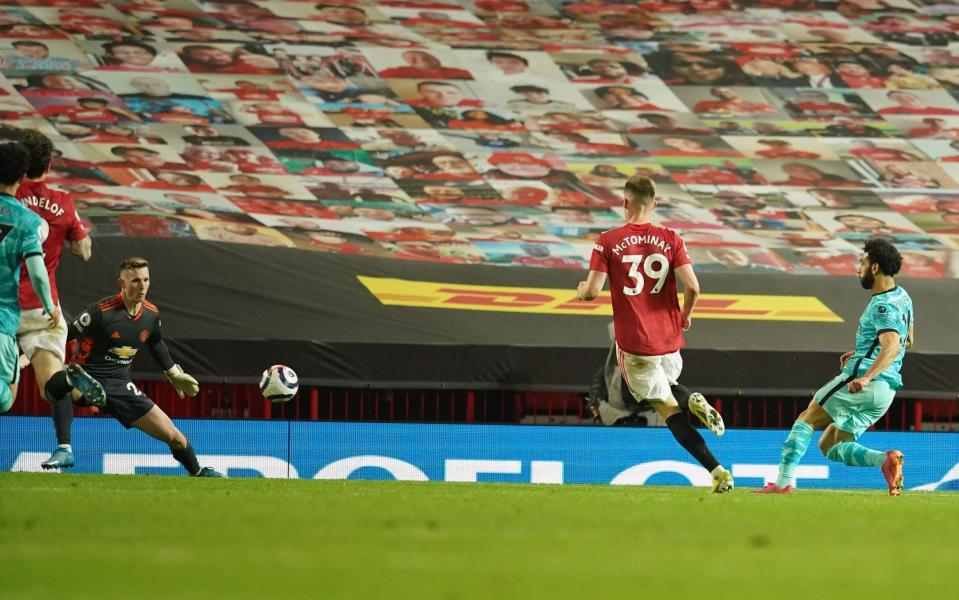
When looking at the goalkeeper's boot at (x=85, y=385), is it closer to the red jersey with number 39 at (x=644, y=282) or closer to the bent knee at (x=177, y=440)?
the bent knee at (x=177, y=440)

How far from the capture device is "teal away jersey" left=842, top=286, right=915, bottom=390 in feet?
34.6

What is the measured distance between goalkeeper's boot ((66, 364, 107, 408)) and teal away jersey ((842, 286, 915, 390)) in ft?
17.0

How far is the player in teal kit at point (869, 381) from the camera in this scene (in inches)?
413

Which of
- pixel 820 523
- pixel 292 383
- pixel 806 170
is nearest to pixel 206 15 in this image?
pixel 806 170

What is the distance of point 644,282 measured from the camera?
9820 mm

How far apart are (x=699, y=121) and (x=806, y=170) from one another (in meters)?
1.93

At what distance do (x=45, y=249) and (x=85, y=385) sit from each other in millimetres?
1180

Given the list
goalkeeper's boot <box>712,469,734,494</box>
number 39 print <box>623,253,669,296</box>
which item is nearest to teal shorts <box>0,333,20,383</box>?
number 39 print <box>623,253,669,296</box>

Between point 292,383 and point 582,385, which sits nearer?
point 292,383

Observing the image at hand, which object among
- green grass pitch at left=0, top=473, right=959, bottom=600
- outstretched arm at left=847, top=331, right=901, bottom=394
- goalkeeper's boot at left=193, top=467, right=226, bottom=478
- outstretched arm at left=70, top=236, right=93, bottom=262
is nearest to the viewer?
green grass pitch at left=0, top=473, right=959, bottom=600

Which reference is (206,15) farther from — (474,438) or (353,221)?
(474,438)

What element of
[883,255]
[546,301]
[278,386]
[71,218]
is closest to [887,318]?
[883,255]

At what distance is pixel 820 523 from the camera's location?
6773 millimetres

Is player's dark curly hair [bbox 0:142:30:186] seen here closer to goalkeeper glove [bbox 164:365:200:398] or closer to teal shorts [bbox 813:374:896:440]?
goalkeeper glove [bbox 164:365:200:398]
